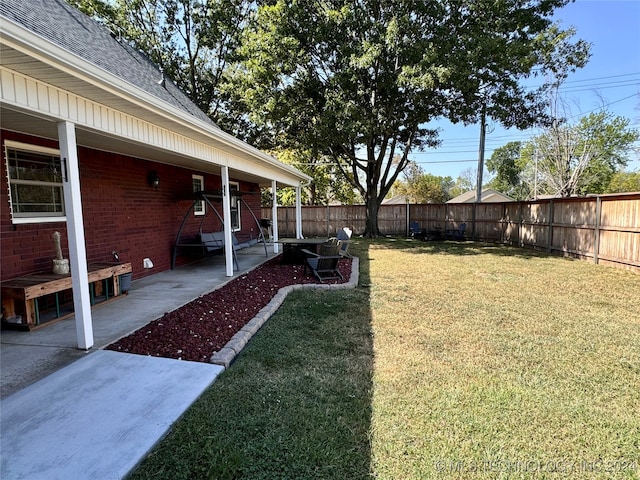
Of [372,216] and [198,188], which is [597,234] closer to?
[372,216]

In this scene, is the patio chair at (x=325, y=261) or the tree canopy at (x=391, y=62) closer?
the patio chair at (x=325, y=261)

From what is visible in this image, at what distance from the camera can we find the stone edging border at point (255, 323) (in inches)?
130

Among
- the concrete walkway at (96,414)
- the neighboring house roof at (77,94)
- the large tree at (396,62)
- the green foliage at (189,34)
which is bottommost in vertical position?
the concrete walkway at (96,414)

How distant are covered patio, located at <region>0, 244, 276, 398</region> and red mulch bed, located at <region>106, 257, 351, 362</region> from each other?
215 millimetres

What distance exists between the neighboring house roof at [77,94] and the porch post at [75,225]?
19cm

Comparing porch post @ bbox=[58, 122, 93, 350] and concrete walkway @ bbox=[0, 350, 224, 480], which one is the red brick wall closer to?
porch post @ bbox=[58, 122, 93, 350]

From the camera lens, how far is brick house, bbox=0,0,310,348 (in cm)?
282

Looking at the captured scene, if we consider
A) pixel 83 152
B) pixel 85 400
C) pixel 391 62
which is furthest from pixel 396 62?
pixel 85 400

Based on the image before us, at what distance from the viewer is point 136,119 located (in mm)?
4199

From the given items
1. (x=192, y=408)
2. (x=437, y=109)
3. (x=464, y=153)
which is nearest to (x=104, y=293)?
(x=192, y=408)

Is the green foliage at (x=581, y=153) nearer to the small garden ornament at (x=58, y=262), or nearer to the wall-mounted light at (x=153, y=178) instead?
the wall-mounted light at (x=153, y=178)

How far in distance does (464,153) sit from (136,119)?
36997 mm

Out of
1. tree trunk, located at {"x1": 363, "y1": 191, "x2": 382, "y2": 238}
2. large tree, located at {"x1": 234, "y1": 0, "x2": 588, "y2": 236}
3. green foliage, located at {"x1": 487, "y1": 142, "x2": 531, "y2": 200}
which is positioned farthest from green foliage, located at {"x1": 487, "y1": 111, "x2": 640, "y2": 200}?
green foliage, located at {"x1": 487, "y1": 142, "x2": 531, "y2": 200}

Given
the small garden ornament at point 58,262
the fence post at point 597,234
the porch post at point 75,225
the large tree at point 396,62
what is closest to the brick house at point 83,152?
the porch post at point 75,225
